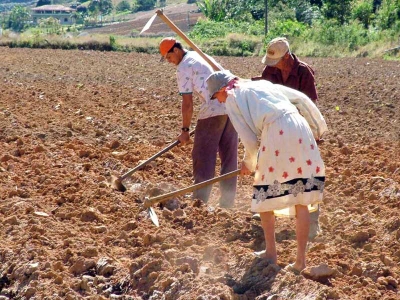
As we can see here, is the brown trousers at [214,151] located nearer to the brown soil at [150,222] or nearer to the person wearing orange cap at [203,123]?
the person wearing orange cap at [203,123]

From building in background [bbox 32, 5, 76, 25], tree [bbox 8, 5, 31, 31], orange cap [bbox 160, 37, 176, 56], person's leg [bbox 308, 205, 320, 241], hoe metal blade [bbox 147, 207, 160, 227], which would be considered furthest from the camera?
building in background [bbox 32, 5, 76, 25]

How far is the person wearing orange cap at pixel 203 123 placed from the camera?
277 inches

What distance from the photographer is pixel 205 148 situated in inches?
291

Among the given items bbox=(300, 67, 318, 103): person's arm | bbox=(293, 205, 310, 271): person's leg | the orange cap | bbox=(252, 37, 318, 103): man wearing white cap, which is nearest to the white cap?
bbox=(252, 37, 318, 103): man wearing white cap

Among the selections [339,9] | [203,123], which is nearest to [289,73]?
[203,123]

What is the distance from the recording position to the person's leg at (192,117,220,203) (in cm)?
731

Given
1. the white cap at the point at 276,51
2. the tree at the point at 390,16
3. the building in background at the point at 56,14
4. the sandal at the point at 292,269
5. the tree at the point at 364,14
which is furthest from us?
the building in background at the point at 56,14

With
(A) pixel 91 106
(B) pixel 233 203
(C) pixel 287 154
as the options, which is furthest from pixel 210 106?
(A) pixel 91 106

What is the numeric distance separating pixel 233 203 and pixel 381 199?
131cm

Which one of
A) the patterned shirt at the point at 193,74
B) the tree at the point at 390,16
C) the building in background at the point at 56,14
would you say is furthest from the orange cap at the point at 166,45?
the building in background at the point at 56,14

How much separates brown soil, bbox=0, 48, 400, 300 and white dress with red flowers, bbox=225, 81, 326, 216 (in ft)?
1.50

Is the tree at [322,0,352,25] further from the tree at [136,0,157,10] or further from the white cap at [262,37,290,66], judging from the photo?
the tree at [136,0,157,10]

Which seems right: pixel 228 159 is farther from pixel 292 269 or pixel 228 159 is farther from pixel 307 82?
pixel 292 269

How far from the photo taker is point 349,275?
527 centimetres
